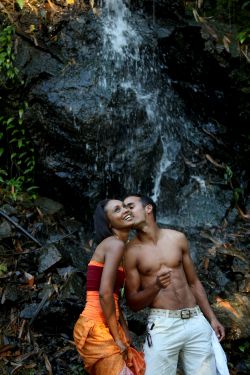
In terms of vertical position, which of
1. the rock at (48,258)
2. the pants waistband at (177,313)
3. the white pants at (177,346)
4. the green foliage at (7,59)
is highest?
the green foliage at (7,59)

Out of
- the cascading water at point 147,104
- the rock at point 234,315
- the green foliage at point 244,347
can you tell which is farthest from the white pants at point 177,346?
the cascading water at point 147,104

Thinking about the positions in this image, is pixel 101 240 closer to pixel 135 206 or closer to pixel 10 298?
pixel 135 206

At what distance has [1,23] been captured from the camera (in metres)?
8.62

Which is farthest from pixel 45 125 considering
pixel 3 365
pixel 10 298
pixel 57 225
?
pixel 3 365

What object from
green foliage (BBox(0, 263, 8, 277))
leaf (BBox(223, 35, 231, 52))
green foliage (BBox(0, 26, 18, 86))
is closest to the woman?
green foliage (BBox(0, 263, 8, 277))

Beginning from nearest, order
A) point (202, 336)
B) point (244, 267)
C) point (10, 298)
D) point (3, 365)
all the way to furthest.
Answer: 1. point (202, 336)
2. point (3, 365)
3. point (10, 298)
4. point (244, 267)

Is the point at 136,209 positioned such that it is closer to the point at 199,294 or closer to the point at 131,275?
the point at 131,275

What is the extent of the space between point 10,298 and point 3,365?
3.12 ft

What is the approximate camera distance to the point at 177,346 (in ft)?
13.8

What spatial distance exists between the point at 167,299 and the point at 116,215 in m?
0.90

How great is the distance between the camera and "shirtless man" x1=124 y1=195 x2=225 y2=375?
4180mm

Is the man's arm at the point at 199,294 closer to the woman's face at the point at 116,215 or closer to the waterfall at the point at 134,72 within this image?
the woman's face at the point at 116,215

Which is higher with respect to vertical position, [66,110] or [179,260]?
[66,110]

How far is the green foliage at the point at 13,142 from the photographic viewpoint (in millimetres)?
8211
